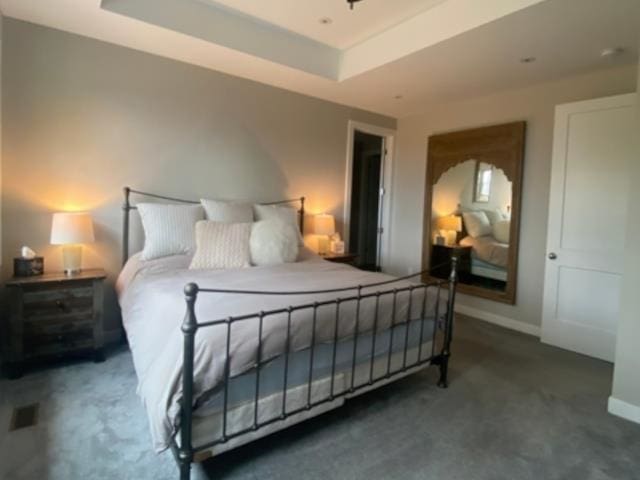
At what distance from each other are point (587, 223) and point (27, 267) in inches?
183

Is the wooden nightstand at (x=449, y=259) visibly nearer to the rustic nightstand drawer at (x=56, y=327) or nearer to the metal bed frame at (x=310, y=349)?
the metal bed frame at (x=310, y=349)

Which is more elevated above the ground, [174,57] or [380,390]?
[174,57]

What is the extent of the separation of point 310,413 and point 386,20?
3.10 m

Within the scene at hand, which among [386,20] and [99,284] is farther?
[386,20]

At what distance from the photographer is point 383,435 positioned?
6.83ft

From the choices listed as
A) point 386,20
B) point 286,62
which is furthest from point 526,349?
point 286,62

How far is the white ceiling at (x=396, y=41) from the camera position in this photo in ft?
8.33

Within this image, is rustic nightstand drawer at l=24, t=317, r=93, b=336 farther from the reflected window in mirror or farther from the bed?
the reflected window in mirror

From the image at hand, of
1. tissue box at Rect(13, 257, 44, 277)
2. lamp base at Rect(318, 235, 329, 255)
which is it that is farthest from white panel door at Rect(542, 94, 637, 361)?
tissue box at Rect(13, 257, 44, 277)

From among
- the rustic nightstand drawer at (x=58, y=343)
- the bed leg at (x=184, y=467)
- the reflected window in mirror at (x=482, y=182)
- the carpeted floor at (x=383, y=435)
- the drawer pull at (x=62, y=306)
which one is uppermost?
the reflected window in mirror at (x=482, y=182)

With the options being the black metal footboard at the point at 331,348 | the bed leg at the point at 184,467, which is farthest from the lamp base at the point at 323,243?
the bed leg at the point at 184,467

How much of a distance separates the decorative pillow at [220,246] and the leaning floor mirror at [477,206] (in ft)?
7.04

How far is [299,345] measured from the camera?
1850mm

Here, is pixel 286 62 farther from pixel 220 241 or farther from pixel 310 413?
pixel 310 413
